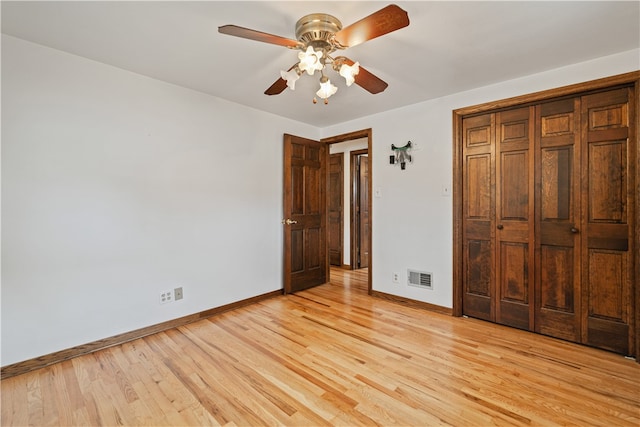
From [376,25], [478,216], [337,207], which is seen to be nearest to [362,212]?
[337,207]

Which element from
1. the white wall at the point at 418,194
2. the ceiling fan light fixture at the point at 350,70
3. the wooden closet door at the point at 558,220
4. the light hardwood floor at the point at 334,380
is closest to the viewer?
the light hardwood floor at the point at 334,380

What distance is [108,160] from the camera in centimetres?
245

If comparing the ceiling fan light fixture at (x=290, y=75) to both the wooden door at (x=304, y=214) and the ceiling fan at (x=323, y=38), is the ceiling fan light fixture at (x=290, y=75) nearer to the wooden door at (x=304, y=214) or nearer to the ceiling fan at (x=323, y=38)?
the ceiling fan at (x=323, y=38)

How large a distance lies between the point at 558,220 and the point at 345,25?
2394 mm

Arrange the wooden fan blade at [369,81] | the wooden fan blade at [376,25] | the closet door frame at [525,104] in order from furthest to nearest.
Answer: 1. the closet door frame at [525,104]
2. the wooden fan blade at [369,81]
3. the wooden fan blade at [376,25]

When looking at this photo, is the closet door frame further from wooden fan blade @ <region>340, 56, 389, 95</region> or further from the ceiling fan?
the ceiling fan

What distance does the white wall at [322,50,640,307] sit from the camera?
10.3 feet

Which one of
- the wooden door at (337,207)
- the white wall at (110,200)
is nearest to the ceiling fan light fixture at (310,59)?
the white wall at (110,200)

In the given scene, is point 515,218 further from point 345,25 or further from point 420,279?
point 345,25

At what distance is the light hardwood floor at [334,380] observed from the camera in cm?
165

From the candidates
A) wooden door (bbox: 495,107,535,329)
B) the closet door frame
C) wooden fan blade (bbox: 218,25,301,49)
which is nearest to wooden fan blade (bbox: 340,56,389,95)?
wooden fan blade (bbox: 218,25,301,49)

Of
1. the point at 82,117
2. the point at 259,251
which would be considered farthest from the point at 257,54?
the point at 259,251

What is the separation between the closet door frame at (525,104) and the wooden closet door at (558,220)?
115mm

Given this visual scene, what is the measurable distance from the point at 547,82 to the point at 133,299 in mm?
4106
